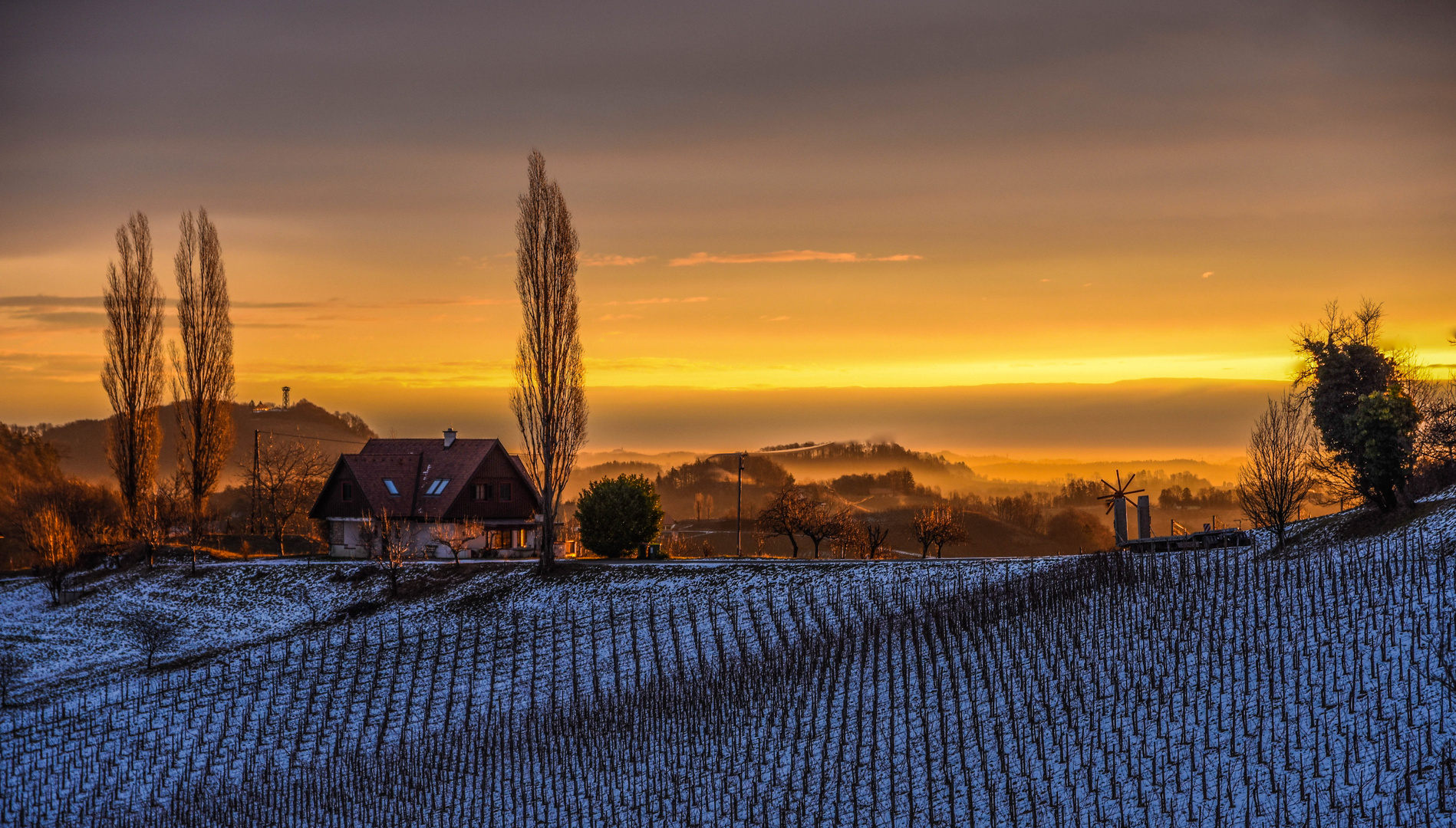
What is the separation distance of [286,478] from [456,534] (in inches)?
1404

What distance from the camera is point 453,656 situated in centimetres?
3512

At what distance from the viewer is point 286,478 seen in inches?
3260

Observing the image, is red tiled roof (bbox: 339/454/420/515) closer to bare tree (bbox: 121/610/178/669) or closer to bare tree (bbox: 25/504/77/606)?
bare tree (bbox: 121/610/178/669)

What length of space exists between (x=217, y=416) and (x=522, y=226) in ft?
89.8

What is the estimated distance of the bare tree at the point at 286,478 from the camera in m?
79.2

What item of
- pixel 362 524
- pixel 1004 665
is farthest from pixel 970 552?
pixel 1004 665

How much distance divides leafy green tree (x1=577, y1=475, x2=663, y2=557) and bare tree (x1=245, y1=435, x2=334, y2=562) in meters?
31.8

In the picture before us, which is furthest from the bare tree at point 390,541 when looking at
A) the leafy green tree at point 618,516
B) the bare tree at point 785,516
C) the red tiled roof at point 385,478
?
the bare tree at point 785,516

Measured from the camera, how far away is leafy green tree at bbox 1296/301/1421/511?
115ft

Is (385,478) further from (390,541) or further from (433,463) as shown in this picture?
(390,541)

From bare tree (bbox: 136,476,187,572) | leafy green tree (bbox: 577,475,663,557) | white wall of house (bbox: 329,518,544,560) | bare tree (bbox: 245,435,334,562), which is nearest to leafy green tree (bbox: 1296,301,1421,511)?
leafy green tree (bbox: 577,475,663,557)

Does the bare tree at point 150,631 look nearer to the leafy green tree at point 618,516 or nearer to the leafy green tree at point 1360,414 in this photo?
the leafy green tree at point 618,516

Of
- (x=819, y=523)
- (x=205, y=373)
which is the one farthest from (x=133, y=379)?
(x=819, y=523)

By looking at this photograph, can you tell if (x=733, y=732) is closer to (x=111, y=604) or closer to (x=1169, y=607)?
(x=1169, y=607)
